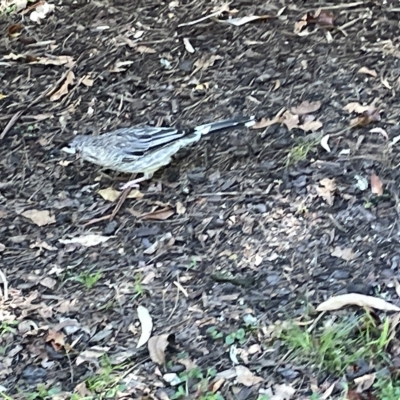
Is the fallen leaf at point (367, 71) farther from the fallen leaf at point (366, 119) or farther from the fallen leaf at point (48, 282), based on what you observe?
the fallen leaf at point (48, 282)

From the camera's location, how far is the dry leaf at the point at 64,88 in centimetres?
603

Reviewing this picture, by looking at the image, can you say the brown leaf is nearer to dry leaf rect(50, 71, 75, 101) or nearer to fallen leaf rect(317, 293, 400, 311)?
fallen leaf rect(317, 293, 400, 311)

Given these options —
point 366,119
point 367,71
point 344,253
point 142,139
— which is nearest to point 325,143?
point 366,119

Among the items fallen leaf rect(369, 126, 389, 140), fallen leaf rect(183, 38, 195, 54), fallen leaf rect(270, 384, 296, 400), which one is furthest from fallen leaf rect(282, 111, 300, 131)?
fallen leaf rect(270, 384, 296, 400)

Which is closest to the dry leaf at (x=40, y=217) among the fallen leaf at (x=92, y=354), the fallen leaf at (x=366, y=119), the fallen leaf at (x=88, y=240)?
the fallen leaf at (x=88, y=240)

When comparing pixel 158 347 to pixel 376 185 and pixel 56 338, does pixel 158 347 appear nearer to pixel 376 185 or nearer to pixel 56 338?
pixel 56 338

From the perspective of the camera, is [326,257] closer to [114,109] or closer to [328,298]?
[328,298]

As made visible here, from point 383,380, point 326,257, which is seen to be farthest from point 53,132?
point 383,380

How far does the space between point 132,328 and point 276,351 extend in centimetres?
74

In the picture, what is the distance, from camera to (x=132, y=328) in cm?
436

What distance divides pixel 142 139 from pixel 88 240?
29.4 inches

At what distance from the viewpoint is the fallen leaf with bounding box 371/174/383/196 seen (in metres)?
4.92

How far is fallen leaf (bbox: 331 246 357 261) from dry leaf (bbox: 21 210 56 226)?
165 centimetres

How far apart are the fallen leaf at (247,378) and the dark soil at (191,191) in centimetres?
3
